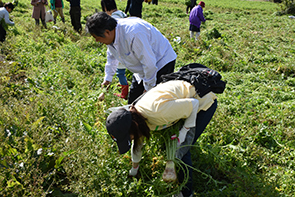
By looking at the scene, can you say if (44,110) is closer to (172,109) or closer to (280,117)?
(172,109)

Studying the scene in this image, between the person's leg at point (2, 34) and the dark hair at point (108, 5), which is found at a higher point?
the dark hair at point (108, 5)

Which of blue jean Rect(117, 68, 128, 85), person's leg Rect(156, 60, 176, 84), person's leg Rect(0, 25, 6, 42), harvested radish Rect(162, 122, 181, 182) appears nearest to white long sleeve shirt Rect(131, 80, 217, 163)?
harvested radish Rect(162, 122, 181, 182)

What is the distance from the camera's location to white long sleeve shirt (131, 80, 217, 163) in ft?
6.72

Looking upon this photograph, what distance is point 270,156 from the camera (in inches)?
126

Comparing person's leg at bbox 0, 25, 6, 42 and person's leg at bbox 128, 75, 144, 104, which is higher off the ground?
person's leg at bbox 0, 25, 6, 42

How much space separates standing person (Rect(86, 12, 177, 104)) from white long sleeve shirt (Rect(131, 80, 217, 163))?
1.43 feet

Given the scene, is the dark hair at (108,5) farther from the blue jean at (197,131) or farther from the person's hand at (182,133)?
the person's hand at (182,133)

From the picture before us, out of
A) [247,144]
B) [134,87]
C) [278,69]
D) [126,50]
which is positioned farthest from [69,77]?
[278,69]

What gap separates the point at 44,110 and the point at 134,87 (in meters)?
1.48

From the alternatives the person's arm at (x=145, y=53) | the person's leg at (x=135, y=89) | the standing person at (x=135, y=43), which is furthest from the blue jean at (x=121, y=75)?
the person's arm at (x=145, y=53)

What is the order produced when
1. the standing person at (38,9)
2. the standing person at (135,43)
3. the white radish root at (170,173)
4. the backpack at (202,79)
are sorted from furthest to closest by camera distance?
the standing person at (38,9), the standing person at (135,43), the backpack at (202,79), the white radish root at (170,173)

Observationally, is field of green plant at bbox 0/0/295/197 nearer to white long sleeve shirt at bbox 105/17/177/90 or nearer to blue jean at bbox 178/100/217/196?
blue jean at bbox 178/100/217/196

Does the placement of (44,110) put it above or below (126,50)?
below

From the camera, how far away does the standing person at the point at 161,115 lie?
196cm
